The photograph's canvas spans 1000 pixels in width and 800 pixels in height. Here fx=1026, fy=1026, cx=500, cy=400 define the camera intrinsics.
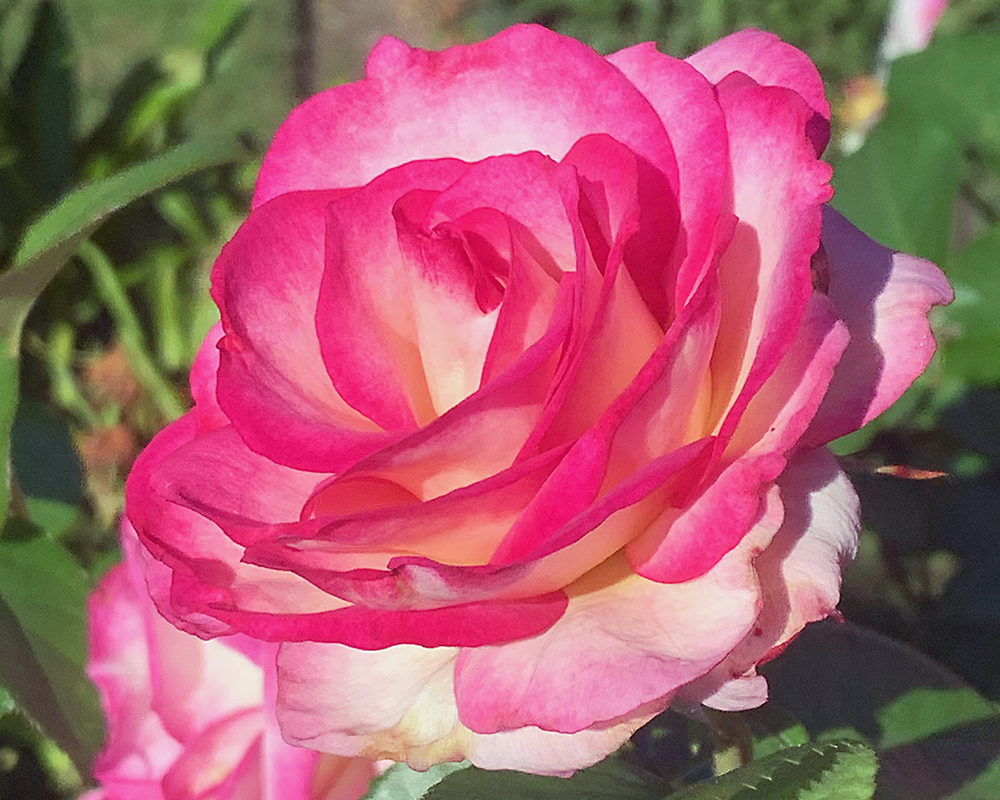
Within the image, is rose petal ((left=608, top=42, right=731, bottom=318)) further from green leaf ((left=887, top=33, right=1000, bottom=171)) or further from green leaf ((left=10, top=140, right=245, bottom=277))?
green leaf ((left=887, top=33, right=1000, bottom=171))

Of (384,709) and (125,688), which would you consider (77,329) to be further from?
(384,709)

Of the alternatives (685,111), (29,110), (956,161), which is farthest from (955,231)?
(29,110)

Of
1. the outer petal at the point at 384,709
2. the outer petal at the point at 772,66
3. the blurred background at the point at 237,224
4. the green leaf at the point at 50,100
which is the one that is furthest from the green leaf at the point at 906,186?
the green leaf at the point at 50,100

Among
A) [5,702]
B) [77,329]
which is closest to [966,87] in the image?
[5,702]

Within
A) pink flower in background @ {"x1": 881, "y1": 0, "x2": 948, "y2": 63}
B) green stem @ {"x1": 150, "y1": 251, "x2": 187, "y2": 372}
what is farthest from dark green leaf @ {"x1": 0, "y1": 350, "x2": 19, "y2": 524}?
green stem @ {"x1": 150, "y1": 251, "x2": 187, "y2": 372}

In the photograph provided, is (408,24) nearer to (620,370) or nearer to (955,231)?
(955,231)

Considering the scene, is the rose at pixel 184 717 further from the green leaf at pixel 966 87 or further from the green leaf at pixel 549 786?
the green leaf at pixel 966 87
